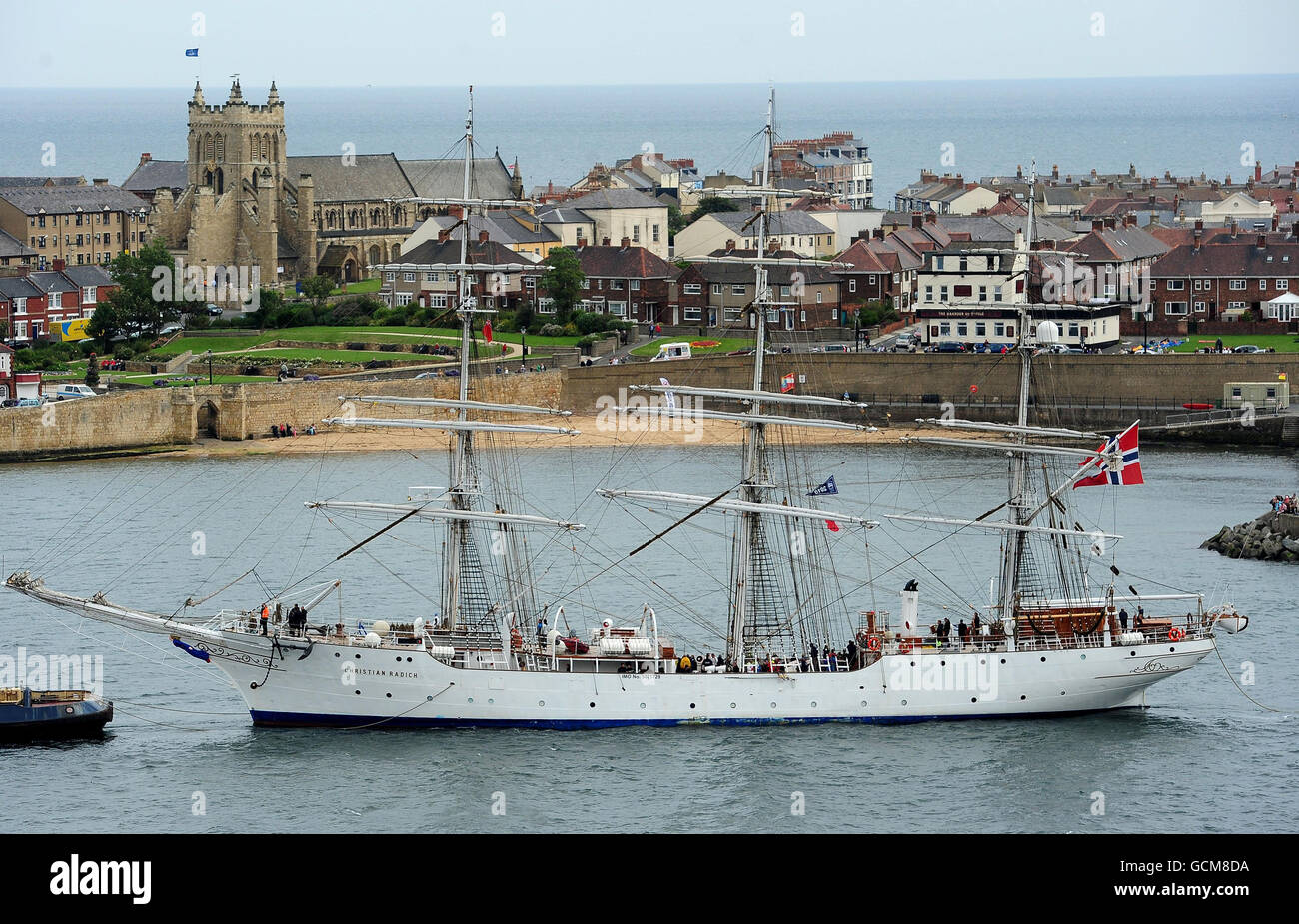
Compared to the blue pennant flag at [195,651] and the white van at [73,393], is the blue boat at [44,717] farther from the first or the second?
the white van at [73,393]

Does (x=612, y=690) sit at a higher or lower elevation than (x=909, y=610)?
lower

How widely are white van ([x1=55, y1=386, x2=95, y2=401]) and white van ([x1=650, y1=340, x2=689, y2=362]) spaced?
81.8 ft

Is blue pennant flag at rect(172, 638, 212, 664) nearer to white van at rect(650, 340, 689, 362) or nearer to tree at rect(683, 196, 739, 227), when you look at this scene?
white van at rect(650, 340, 689, 362)

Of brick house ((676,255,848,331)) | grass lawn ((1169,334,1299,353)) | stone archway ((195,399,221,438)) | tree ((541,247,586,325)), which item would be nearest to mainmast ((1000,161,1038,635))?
grass lawn ((1169,334,1299,353))

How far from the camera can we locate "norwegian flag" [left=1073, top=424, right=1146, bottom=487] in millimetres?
51094

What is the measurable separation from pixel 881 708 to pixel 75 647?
20277mm

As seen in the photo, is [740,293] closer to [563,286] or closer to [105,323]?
[563,286]

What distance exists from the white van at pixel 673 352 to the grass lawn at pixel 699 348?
1.18ft

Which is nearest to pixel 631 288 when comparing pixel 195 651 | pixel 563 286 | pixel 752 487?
pixel 563 286

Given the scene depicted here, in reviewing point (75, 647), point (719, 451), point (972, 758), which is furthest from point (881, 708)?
point (719, 451)

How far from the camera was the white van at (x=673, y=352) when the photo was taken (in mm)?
97062

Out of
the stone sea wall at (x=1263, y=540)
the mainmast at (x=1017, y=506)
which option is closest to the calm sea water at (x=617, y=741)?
the stone sea wall at (x=1263, y=540)

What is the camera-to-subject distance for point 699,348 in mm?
101500

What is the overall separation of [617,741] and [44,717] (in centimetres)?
1256
